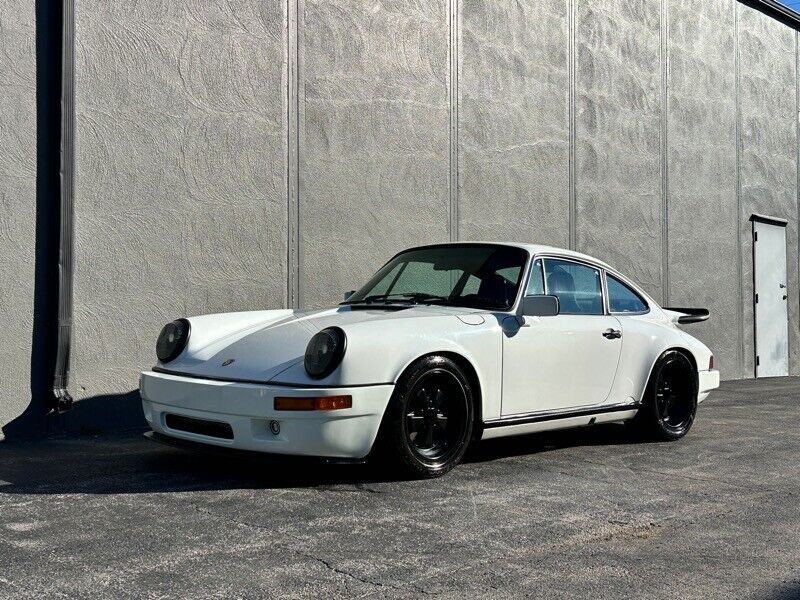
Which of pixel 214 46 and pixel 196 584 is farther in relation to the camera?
pixel 214 46

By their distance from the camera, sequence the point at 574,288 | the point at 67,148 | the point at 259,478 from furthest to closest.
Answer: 1. the point at 67,148
2. the point at 574,288
3. the point at 259,478

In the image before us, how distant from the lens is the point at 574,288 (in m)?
6.21

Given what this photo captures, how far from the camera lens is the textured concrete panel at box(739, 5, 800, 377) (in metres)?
14.3

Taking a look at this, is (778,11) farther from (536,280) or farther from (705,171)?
(536,280)

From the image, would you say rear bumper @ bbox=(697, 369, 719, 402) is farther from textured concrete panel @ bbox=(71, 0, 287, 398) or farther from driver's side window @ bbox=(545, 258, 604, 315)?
textured concrete panel @ bbox=(71, 0, 287, 398)

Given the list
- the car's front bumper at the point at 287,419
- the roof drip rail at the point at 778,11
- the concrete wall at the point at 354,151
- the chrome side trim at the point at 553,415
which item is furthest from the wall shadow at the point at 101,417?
the roof drip rail at the point at 778,11

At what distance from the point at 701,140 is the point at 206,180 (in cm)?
833

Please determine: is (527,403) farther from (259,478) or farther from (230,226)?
(230,226)

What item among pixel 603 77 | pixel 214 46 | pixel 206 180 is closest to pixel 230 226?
pixel 206 180

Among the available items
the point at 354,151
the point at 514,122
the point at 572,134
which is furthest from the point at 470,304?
the point at 572,134

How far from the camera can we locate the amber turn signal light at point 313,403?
4.62m

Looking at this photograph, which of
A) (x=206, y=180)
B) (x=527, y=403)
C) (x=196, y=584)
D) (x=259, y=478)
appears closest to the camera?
(x=196, y=584)

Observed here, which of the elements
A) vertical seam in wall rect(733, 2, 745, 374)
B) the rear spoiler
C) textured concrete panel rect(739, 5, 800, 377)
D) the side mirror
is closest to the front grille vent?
the side mirror

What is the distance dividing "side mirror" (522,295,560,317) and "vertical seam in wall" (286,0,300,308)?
10.1 ft
